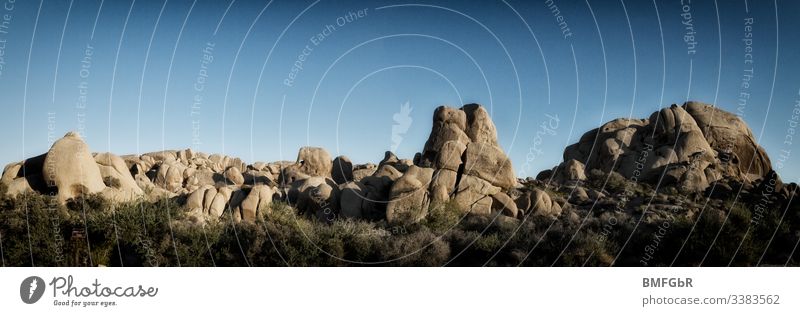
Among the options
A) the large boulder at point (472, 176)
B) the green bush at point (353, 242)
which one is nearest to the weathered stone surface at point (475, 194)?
the large boulder at point (472, 176)

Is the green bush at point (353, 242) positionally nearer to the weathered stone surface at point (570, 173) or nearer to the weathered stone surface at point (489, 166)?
the weathered stone surface at point (489, 166)

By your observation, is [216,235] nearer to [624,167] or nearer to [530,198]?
[530,198]

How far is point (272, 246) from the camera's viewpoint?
27.4 meters

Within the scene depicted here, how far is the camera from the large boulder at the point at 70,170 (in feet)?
107

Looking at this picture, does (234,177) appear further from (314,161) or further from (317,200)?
(317,200)

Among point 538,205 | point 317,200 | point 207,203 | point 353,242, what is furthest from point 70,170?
point 538,205

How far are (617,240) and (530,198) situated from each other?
21.7ft

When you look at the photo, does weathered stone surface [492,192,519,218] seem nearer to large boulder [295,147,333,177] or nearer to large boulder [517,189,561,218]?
large boulder [517,189,561,218]

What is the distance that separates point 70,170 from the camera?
1308 inches

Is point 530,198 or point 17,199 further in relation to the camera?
point 530,198

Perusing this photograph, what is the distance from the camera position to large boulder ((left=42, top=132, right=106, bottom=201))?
32.5m

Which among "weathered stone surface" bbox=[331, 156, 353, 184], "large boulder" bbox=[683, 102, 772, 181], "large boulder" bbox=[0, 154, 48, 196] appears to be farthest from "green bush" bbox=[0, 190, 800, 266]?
"weathered stone surface" bbox=[331, 156, 353, 184]
